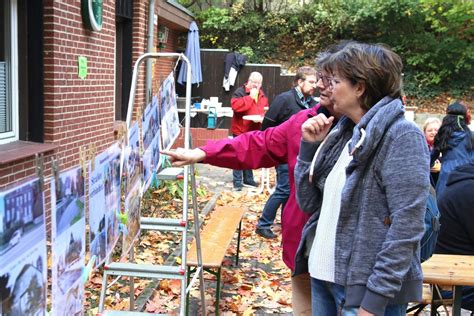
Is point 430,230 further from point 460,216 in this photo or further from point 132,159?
point 132,159

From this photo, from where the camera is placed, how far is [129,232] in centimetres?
304

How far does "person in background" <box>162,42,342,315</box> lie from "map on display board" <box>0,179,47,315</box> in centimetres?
124

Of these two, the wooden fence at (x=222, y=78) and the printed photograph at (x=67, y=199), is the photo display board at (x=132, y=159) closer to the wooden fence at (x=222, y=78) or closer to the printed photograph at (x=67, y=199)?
the printed photograph at (x=67, y=199)

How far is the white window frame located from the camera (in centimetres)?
549

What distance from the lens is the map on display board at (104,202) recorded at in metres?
2.38

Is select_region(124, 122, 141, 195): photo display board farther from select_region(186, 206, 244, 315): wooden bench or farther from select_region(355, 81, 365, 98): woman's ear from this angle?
select_region(355, 81, 365, 98): woman's ear

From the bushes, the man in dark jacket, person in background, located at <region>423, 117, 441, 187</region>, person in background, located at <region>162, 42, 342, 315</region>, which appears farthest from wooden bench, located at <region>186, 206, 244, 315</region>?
the bushes

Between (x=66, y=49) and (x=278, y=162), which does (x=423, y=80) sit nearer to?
(x=66, y=49)

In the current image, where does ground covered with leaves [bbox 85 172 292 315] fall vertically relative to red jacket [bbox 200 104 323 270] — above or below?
below

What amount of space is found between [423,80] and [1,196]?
17.7 metres

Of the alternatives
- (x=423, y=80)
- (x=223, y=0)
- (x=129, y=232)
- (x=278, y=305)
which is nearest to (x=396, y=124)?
(x=129, y=232)

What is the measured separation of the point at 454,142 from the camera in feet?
18.3

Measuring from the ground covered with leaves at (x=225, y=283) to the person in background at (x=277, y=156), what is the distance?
1889 millimetres

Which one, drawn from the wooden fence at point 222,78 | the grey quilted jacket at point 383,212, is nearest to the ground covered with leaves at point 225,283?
the grey quilted jacket at point 383,212
